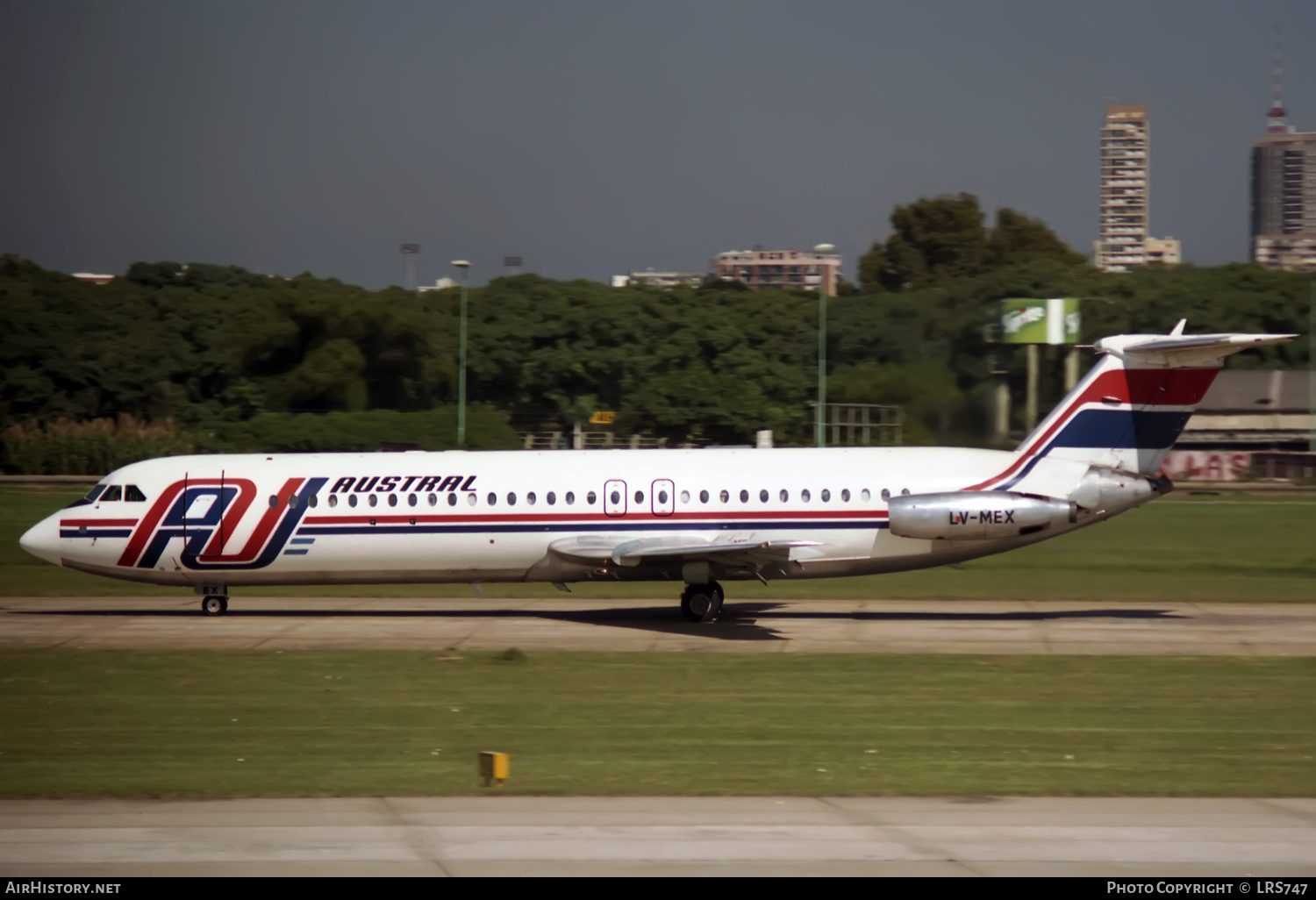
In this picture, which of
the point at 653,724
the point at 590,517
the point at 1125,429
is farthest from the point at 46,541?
the point at 1125,429

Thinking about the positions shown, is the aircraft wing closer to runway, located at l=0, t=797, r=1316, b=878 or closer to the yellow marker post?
the yellow marker post

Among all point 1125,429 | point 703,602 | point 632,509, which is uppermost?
point 1125,429

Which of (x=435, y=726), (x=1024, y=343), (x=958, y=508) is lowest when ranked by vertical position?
(x=435, y=726)

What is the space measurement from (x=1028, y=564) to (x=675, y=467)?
1326cm

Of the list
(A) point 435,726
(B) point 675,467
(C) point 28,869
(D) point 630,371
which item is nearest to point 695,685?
(A) point 435,726

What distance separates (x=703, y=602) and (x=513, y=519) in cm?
362

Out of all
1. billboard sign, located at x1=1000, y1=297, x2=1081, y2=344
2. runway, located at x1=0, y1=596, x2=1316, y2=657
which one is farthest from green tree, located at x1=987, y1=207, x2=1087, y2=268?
runway, located at x1=0, y1=596, x2=1316, y2=657

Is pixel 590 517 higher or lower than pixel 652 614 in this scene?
higher

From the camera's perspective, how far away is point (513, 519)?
25.1m

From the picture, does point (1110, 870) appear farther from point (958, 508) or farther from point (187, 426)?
point (187, 426)

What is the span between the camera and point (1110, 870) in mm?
10305

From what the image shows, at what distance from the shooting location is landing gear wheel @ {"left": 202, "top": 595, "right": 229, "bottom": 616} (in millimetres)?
26344

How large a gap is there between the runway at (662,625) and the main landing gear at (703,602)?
0.25 meters

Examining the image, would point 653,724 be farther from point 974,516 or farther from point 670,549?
point 974,516
